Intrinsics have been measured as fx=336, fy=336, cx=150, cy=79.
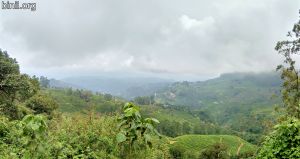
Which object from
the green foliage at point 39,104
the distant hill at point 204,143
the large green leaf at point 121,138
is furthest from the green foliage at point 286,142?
the distant hill at point 204,143

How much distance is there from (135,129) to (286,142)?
483 centimetres

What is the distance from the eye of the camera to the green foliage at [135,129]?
25.5ft

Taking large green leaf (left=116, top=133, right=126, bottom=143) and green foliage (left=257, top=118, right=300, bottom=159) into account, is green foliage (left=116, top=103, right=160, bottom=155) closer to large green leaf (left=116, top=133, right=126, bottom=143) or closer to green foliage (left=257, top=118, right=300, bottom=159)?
large green leaf (left=116, top=133, right=126, bottom=143)

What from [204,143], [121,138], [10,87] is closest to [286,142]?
[121,138]

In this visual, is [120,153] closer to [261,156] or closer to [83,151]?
[83,151]

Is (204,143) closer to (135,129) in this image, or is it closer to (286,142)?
(286,142)

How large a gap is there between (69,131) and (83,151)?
3.11ft

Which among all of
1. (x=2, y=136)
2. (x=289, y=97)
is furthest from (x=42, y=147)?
(x=289, y=97)

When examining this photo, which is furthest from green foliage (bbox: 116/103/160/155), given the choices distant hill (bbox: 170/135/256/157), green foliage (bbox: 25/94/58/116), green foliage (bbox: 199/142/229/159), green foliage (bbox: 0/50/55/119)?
distant hill (bbox: 170/135/256/157)

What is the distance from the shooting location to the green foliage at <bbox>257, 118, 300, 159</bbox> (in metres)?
9.51

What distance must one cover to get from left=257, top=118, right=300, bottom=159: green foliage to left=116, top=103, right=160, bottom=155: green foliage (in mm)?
4232

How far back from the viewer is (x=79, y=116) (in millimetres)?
10875

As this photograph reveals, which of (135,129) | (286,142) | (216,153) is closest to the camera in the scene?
(135,129)

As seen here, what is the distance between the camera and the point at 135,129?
25.7ft
